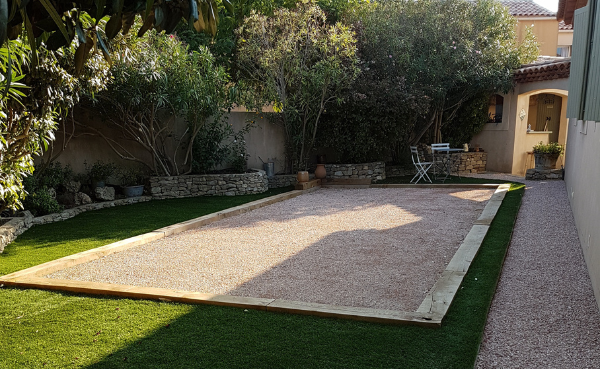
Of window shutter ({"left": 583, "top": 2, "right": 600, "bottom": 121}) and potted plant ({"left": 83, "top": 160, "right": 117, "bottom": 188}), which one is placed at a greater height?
window shutter ({"left": 583, "top": 2, "right": 600, "bottom": 121})

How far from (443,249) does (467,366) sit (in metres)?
3.00

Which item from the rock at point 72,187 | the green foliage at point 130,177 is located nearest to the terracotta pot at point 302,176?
the green foliage at point 130,177

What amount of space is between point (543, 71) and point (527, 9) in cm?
789

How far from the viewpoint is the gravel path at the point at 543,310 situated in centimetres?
291

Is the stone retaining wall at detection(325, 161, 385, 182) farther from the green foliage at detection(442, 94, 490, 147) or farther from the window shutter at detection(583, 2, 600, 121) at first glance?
the window shutter at detection(583, 2, 600, 121)

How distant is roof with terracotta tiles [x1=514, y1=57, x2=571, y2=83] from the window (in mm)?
1176

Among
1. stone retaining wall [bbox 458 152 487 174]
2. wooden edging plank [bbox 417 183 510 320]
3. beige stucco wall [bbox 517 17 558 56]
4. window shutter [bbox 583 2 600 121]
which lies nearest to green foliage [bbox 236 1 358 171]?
stone retaining wall [bbox 458 152 487 174]

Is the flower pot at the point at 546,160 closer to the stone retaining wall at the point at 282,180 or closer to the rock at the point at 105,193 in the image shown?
the stone retaining wall at the point at 282,180

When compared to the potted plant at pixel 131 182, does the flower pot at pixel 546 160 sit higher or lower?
higher

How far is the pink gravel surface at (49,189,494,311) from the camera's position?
4379 millimetres

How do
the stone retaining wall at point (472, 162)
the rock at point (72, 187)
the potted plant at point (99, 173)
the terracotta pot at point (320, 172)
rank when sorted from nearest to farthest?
the rock at point (72, 187), the potted plant at point (99, 173), the terracotta pot at point (320, 172), the stone retaining wall at point (472, 162)

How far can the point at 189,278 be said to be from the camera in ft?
15.6

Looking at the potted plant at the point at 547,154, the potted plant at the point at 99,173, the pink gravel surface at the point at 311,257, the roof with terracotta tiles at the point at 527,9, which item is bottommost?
the pink gravel surface at the point at 311,257

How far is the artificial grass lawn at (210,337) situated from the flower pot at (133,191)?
570 centimetres
